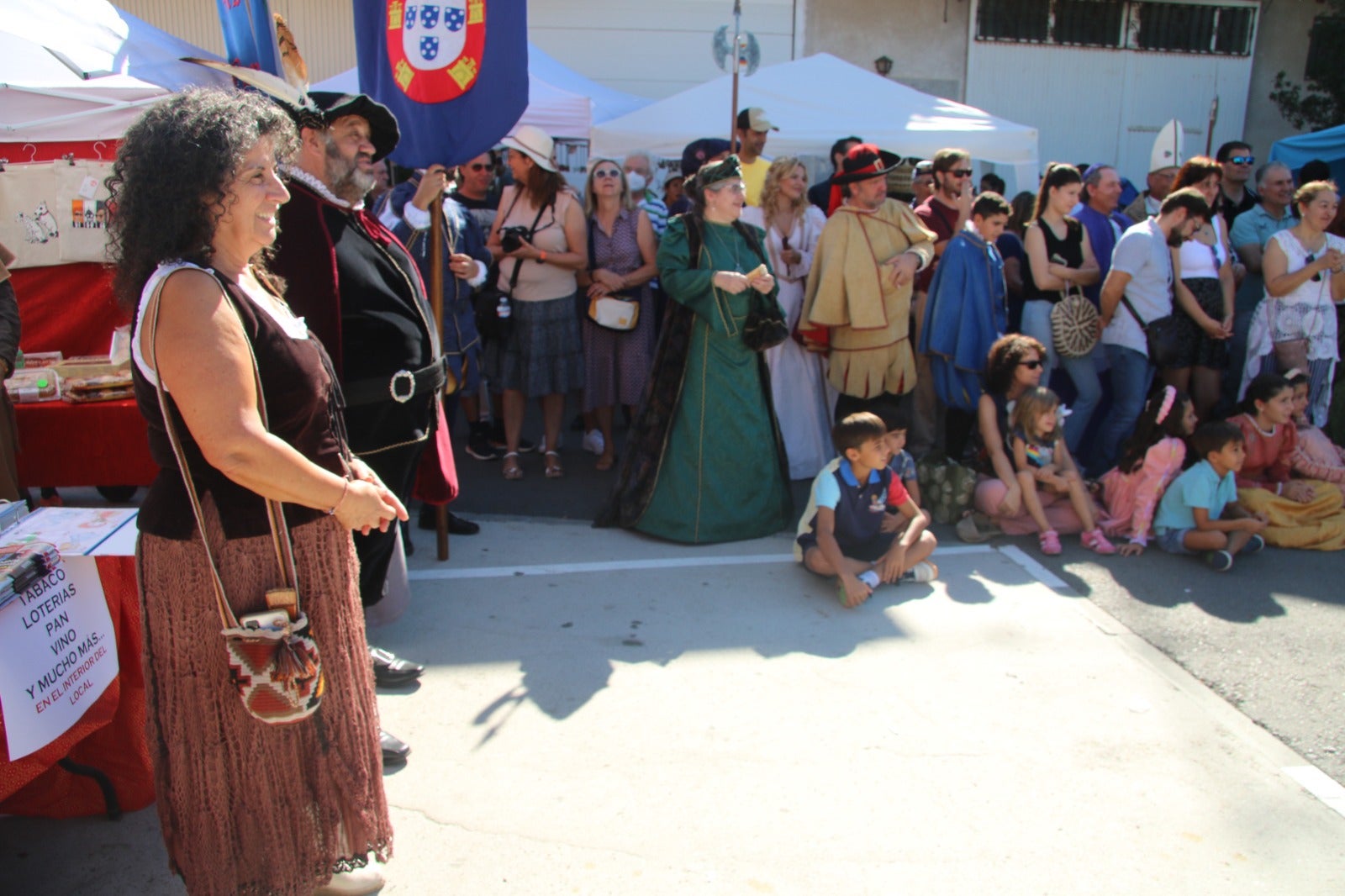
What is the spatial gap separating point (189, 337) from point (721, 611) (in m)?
2.55

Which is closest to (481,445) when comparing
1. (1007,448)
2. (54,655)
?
(1007,448)

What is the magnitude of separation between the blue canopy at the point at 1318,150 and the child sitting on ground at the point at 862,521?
7625mm

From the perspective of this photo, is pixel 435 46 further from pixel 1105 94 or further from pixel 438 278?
pixel 1105 94

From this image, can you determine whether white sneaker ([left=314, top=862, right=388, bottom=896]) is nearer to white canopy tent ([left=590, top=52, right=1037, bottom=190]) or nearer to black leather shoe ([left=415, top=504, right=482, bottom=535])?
black leather shoe ([left=415, top=504, right=482, bottom=535])

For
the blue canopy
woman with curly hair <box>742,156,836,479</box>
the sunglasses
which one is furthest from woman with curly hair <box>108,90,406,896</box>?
the blue canopy

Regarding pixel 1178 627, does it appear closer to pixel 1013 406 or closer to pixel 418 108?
pixel 1013 406

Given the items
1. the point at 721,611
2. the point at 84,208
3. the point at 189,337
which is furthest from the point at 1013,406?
the point at 84,208

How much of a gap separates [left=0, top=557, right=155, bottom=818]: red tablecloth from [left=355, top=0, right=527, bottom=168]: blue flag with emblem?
2.24 meters

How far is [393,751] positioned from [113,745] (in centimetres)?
74

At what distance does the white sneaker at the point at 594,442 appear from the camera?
642 centimetres

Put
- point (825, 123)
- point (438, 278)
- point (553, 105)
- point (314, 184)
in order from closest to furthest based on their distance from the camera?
point (314, 184)
point (438, 278)
point (825, 123)
point (553, 105)

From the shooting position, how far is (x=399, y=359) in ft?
9.59

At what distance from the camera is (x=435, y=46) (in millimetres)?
4137

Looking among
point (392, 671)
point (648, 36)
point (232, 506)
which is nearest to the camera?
point (232, 506)
